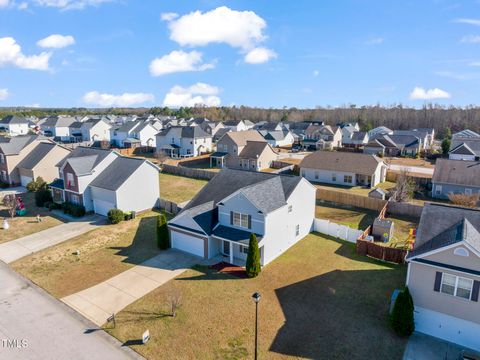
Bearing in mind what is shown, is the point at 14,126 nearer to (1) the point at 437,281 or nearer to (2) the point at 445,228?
(2) the point at 445,228

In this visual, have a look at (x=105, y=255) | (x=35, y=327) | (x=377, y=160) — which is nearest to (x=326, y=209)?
(x=377, y=160)

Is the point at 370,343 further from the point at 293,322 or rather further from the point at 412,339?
the point at 293,322

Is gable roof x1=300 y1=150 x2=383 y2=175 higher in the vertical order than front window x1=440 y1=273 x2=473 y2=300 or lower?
higher

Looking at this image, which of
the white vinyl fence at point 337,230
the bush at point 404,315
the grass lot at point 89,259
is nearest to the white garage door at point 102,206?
the grass lot at point 89,259

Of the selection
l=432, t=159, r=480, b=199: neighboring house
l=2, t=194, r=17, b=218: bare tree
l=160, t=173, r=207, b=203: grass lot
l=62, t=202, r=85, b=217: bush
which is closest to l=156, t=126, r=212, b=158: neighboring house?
l=160, t=173, r=207, b=203: grass lot

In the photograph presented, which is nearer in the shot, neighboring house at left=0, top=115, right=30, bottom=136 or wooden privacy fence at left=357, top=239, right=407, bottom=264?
wooden privacy fence at left=357, top=239, right=407, bottom=264

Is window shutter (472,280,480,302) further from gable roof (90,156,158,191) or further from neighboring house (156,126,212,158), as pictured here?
neighboring house (156,126,212,158)
